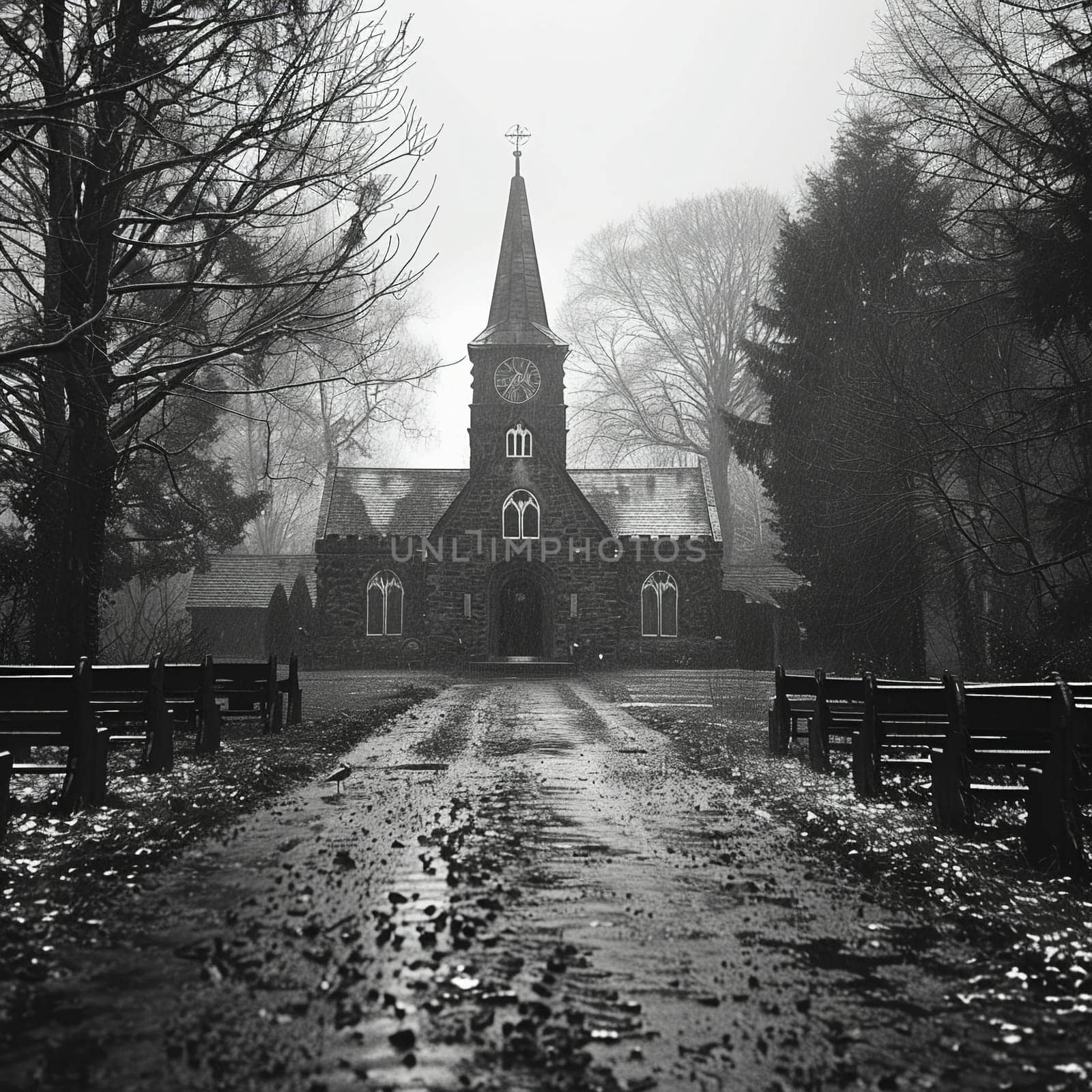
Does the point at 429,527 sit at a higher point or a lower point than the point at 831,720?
higher

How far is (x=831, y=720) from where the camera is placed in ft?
34.6

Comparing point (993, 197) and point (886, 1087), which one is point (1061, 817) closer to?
point (886, 1087)

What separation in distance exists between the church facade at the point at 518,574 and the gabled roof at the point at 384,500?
3.2 inches

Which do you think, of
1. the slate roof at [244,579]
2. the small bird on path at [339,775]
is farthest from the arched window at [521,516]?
the small bird on path at [339,775]

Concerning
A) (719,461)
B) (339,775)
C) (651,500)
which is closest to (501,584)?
(651,500)

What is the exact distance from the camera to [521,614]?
37.9 meters

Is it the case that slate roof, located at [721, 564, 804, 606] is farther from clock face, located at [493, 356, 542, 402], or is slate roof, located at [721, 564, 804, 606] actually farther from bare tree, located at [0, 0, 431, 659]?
bare tree, located at [0, 0, 431, 659]

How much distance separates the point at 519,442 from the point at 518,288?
24.4 ft

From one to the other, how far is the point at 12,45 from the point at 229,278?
18.2 ft

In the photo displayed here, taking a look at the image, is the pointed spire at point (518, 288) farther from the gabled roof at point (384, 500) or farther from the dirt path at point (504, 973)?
the dirt path at point (504, 973)

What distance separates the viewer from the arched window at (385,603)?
3766 centimetres

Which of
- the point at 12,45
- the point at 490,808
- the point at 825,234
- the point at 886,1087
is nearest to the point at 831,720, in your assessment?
the point at 490,808

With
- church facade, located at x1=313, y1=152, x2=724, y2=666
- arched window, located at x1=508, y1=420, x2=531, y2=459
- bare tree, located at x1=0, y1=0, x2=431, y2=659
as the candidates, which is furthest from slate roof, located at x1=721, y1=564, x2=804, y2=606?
bare tree, located at x1=0, y1=0, x2=431, y2=659

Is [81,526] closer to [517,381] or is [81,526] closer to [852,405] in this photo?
[852,405]
